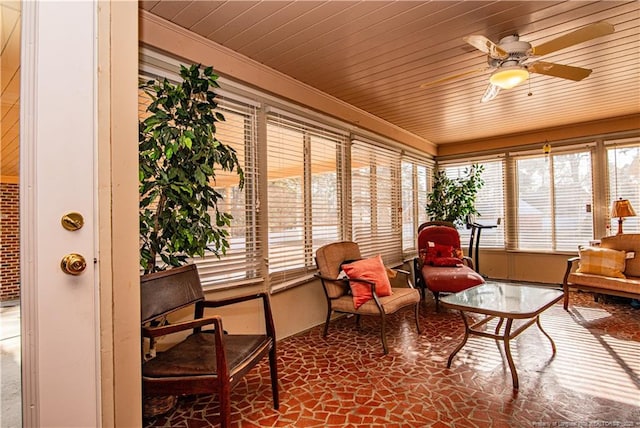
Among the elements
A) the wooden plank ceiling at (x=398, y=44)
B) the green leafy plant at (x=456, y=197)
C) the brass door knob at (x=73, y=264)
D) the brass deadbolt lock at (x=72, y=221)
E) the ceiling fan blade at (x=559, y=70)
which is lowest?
the brass door knob at (x=73, y=264)

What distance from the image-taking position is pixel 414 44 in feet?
8.57

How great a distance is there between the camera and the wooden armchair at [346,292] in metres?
2.97

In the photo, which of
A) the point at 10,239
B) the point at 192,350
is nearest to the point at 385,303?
the point at 192,350

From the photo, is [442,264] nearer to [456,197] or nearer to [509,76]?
[456,197]

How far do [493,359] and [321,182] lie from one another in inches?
90.1

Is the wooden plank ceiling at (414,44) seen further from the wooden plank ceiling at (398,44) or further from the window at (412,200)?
the window at (412,200)

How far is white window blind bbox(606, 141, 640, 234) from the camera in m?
4.64

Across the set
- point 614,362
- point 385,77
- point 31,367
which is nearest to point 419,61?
point 385,77

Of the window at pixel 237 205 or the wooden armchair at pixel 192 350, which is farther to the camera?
the window at pixel 237 205

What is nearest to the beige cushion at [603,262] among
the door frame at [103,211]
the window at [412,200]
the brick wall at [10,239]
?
the window at [412,200]

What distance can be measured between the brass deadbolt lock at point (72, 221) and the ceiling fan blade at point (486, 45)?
7.02ft

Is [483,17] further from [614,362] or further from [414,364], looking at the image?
[614,362]

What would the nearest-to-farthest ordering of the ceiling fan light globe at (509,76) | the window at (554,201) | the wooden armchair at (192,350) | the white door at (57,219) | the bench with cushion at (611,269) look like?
1. the white door at (57,219)
2. the wooden armchair at (192,350)
3. the ceiling fan light globe at (509,76)
4. the bench with cushion at (611,269)
5. the window at (554,201)

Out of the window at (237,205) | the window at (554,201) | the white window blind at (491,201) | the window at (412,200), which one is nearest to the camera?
the window at (237,205)
